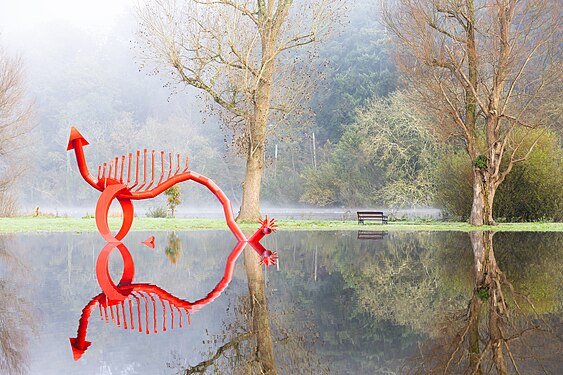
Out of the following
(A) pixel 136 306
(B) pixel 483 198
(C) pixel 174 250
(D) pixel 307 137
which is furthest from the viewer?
(D) pixel 307 137

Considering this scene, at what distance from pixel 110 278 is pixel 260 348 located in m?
5.07

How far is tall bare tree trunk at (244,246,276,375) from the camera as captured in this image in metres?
4.68

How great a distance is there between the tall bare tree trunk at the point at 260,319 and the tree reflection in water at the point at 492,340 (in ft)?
3.06

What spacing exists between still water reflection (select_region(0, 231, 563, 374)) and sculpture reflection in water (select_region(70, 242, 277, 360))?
6 centimetres

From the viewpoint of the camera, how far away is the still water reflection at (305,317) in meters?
4.63

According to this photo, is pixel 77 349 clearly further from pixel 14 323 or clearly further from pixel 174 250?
pixel 174 250

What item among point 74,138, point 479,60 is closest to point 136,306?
point 74,138

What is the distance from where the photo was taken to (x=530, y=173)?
91.9 ft

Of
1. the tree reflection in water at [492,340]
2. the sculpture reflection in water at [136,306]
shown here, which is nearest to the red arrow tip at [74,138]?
the sculpture reflection in water at [136,306]

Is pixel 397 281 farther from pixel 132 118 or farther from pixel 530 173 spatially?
pixel 132 118

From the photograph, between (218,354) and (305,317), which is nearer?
(218,354)

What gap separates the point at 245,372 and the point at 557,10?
24.2m

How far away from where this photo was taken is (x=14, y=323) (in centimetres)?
625

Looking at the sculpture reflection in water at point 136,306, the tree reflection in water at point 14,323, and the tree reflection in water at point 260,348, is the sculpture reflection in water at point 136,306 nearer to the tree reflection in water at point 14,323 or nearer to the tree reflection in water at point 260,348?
the tree reflection in water at point 14,323
